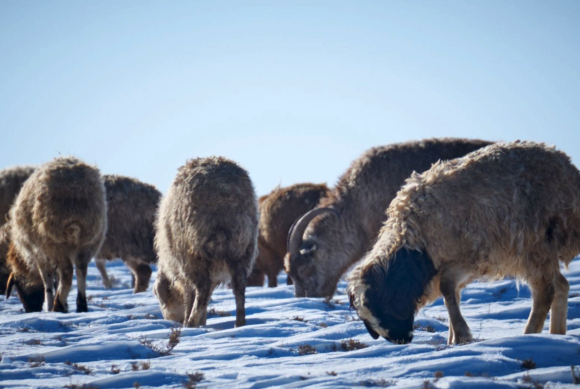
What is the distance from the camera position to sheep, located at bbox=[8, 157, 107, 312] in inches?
404

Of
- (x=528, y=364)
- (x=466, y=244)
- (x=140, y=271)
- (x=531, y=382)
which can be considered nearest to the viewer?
(x=531, y=382)

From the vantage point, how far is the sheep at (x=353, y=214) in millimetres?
12000

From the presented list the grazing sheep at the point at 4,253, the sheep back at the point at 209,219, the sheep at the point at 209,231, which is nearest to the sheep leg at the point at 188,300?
the sheep at the point at 209,231

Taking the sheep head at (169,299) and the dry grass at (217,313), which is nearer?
the sheep head at (169,299)

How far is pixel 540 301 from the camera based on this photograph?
258 inches

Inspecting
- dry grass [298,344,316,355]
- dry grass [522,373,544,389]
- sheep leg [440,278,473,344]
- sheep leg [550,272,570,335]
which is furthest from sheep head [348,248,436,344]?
dry grass [522,373,544,389]

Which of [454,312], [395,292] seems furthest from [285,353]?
[454,312]

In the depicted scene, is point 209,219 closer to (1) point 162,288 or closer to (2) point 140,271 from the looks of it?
(1) point 162,288

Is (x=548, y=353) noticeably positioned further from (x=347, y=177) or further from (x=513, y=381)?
(x=347, y=177)

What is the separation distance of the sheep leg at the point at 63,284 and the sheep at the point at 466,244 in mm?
5495

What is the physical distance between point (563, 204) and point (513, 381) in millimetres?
2414

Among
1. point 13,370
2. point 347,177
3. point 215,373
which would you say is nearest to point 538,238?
point 215,373

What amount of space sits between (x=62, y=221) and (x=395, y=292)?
5731mm

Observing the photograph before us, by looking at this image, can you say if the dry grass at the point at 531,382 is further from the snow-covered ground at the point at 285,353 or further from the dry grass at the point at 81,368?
the dry grass at the point at 81,368
